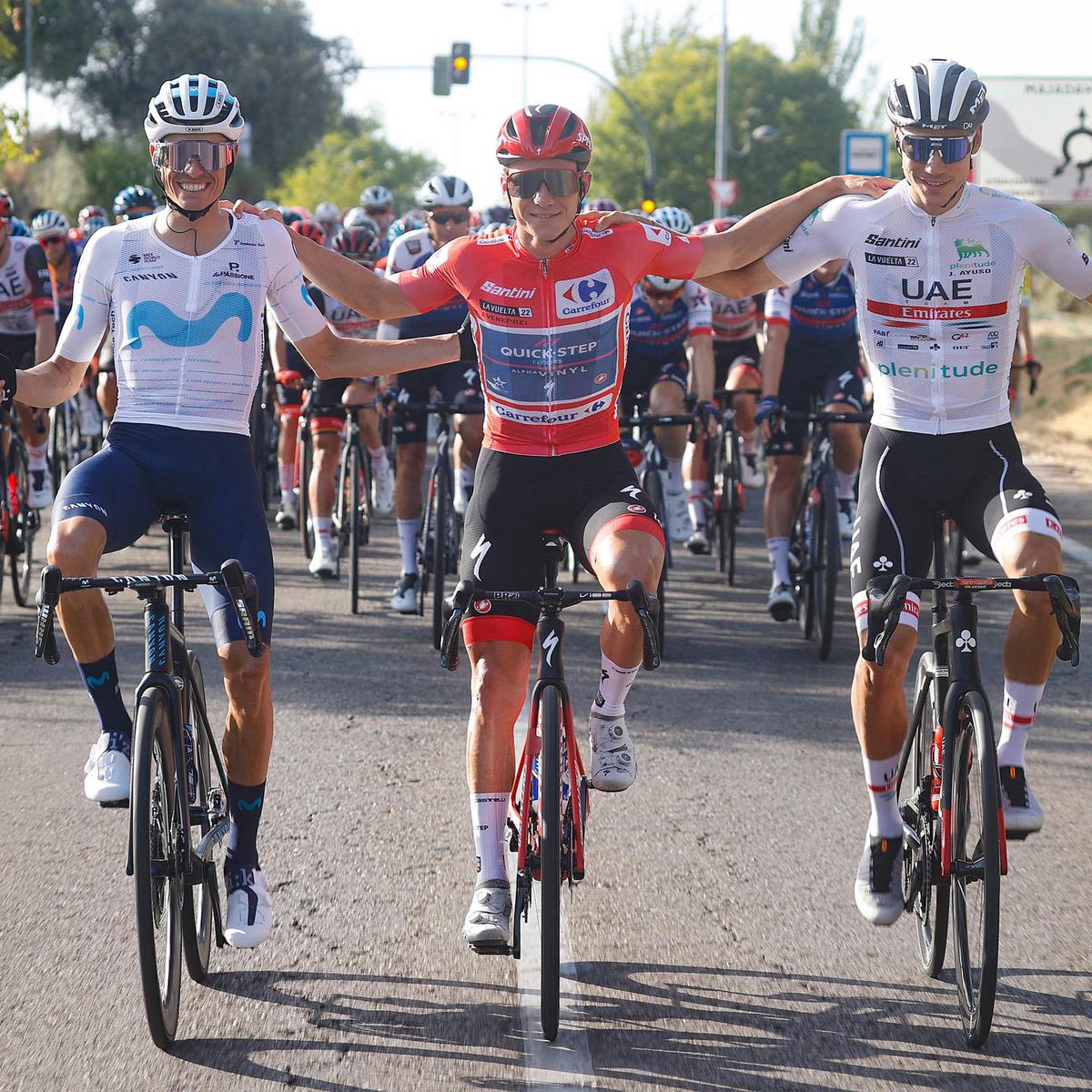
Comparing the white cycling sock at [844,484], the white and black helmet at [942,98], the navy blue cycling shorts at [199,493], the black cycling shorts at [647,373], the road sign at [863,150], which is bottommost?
the white cycling sock at [844,484]

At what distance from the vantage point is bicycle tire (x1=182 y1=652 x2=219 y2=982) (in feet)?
14.4

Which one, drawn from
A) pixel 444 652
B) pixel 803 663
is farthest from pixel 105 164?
pixel 444 652

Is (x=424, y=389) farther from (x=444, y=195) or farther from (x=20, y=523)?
(x=20, y=523)

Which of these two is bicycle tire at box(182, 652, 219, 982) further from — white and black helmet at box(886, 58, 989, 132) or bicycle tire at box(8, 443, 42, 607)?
bicycle tire at box(8, 443, 42, 607)

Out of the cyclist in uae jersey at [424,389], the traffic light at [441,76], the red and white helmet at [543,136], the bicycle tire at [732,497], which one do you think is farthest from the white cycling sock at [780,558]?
the traffic light at [441,76]

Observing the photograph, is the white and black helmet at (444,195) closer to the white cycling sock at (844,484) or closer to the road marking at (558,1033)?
the white cycling sock at (844,484)

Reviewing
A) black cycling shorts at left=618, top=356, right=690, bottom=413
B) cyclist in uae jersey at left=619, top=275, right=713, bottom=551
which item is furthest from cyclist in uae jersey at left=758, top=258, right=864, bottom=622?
black cycling shorts at left=618, top=356, right=690, bottom=413

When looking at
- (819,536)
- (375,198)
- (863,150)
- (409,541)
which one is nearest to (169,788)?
(819,536)

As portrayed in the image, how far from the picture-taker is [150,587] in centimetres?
415

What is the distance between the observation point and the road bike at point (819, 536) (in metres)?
8.89

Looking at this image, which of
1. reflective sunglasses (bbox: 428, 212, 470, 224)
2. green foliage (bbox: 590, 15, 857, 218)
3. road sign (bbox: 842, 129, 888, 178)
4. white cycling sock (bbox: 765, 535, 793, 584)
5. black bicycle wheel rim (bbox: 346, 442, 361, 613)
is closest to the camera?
reflective sunglasses (bbox: 428, 212, 470, 224)

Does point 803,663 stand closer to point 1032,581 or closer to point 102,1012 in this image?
point 1032,581

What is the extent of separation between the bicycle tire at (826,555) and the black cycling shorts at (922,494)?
387 cm

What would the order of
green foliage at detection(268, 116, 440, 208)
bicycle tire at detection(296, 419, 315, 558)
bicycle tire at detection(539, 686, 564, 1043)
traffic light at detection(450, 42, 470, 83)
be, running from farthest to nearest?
green foliage at detection(268, 116, 440, 208), traffic light at detection(450, 42, 470, 83), bicycle tire at detection(296, 419, 315, 558), bicycle tire at detection(539, 686, 564, 1043)
